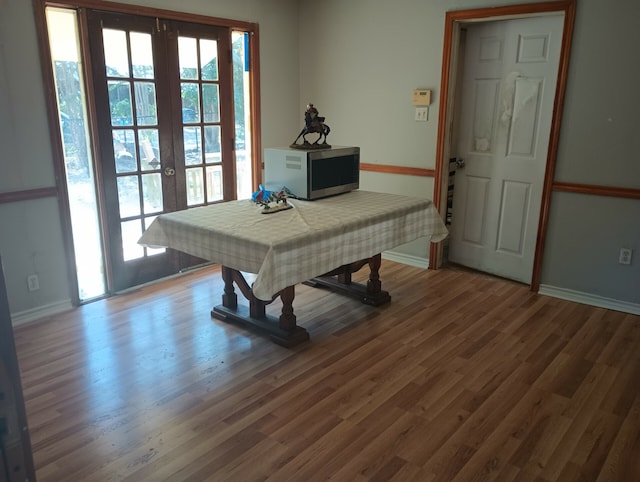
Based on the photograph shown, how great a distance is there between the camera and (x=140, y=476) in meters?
1.98

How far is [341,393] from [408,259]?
87.8 inches

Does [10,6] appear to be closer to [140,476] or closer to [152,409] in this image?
[152,409]

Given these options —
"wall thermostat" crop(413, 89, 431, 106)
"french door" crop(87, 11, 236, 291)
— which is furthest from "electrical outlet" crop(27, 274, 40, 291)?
"wall thermostat" crop(413, 89, 431, 106)

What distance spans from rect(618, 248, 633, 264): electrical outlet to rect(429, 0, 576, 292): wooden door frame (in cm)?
50

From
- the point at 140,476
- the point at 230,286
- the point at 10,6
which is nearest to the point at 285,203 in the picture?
the point at 230,286

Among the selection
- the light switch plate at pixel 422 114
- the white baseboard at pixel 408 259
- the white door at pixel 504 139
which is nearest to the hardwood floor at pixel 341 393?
the white door at pixel 504 139

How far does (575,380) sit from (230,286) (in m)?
2.07

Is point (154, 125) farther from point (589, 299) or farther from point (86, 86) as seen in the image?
point (589, 299)

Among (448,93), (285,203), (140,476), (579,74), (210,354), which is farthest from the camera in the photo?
(448,93)

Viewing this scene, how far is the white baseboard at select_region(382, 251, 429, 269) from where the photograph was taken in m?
4.51

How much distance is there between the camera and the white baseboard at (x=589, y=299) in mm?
3539

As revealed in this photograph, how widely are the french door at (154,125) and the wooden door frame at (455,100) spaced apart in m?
1.76

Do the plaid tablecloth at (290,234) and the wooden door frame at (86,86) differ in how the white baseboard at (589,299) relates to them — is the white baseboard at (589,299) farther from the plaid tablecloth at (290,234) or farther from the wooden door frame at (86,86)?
the wooden door frame at (86,86)

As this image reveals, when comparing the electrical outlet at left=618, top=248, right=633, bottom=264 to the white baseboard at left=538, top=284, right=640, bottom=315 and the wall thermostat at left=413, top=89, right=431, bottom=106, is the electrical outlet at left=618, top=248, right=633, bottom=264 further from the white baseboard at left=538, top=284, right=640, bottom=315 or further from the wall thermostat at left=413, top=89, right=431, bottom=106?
the wall thermostat at left=413, top=89, right=431, bottom=106
